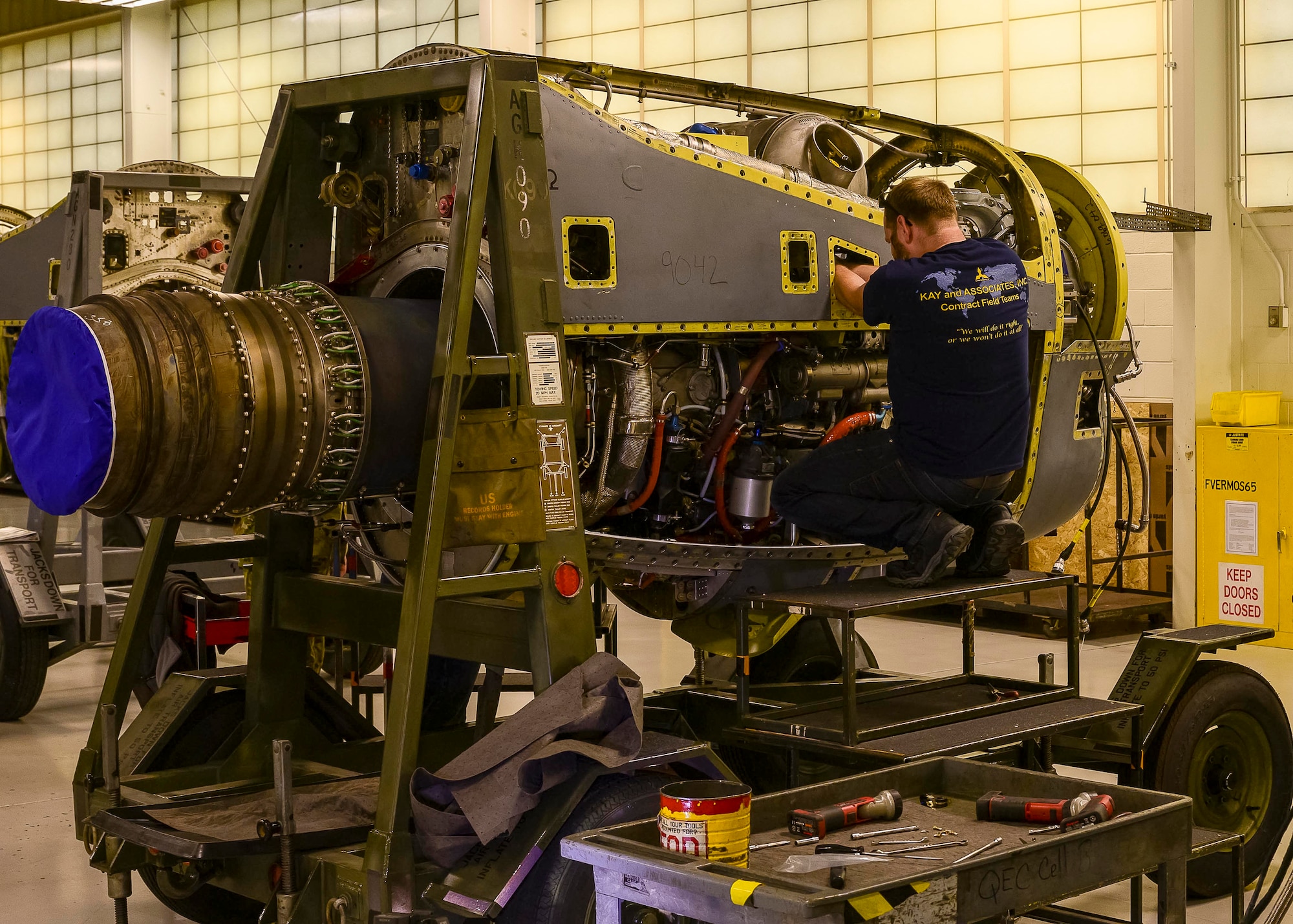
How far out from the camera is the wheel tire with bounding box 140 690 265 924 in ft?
15.8

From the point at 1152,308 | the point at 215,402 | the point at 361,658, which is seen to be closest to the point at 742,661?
the point at 215,402

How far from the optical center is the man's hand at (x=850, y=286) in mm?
5012

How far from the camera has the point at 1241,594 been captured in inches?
396

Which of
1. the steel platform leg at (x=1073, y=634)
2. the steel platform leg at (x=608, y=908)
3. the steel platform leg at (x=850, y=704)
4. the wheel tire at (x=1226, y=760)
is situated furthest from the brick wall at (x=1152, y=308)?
the steel platform leg at (x=608, y=908)

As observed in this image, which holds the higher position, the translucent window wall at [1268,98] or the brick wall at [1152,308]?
the translucent window wall at [1268,98]

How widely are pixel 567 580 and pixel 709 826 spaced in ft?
3.58

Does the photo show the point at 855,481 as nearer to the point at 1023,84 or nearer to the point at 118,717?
the point at 118,717

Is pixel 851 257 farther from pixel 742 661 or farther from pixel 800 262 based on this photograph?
pixel 742 661

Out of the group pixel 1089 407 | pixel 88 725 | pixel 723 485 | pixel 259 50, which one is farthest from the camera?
pixel 259 50

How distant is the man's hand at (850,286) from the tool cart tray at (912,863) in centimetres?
172

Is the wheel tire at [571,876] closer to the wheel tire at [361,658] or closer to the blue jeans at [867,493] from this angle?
the blue jeans at [867,493]

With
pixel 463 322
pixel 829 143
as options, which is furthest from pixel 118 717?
pixel 829 143

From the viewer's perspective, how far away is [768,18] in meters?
14.4

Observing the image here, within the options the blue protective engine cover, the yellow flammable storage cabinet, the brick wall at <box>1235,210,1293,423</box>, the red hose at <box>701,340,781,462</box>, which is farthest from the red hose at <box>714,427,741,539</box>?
the brick wall at <box>1235,210,1293,423</box>
